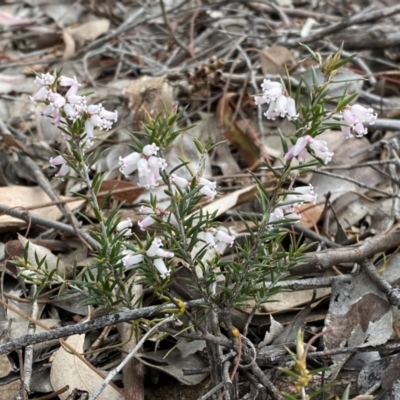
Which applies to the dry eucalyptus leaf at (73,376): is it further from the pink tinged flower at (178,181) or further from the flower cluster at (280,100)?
the flower cluster at (280,100)

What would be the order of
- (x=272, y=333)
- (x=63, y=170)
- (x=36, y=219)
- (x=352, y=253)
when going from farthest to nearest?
1. (x=36, y=219)
2. (x=352, y=253)
3. (x=272, y=333)
4. (x=63, y=170)

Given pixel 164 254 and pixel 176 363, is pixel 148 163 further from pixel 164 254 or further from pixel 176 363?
pixel 176 363

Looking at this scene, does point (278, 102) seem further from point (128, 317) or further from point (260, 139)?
point (260, 139)

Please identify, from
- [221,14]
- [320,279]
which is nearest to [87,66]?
[221,14]

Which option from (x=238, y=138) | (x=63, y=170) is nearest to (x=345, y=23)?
(x=238, y=138)

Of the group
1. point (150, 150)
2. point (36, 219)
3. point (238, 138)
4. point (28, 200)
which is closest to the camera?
point (150, 150)

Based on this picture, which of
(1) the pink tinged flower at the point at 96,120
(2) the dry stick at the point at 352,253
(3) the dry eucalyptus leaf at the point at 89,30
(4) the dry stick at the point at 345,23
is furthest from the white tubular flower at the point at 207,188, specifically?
(3) the dry eucalyptus leaf at the point at 89,30
